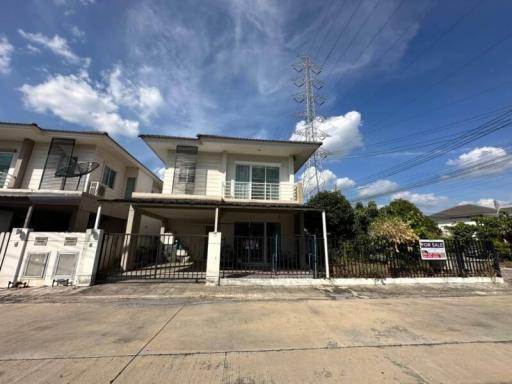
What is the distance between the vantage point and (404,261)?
34.1ft

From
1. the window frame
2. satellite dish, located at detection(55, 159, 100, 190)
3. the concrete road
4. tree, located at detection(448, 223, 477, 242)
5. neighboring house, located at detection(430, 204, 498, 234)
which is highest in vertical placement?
neighboring house, located at detection(430, 204, 498, 234)

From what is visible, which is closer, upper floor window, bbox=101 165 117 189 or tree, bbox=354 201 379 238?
upper floor window, bbox=101 165 117 189

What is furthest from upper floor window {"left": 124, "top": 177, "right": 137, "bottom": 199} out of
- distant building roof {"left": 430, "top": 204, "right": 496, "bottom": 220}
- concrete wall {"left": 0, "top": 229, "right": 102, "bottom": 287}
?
distant building roof {"left": 430, "top": 204, "right": 496, "bottom": 220}

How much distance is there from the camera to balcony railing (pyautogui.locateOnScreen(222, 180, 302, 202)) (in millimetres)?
13763

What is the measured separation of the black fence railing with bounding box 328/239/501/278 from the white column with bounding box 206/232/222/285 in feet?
16.3

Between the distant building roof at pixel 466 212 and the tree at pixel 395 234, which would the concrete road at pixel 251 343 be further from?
the distant building roof at pixel 466 212

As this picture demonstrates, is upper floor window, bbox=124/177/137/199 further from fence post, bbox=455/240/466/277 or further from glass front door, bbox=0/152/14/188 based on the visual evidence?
fence post, bbox=455/240/466/277

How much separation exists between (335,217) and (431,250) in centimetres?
794

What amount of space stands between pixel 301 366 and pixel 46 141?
58.8 ft

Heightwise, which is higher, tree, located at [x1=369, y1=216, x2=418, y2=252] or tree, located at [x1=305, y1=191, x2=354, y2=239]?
tree, located at [x1=305, y1=191, x2=354, y2=239]

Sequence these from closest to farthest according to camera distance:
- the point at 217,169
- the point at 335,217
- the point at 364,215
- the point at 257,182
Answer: the point at 257,182 → the point at 217,169 → the point at 335,217 → the point at 364,215

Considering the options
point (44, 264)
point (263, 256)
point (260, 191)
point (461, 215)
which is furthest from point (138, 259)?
point (461, 215)

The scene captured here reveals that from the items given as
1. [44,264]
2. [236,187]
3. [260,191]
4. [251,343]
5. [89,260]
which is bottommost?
[251,343]

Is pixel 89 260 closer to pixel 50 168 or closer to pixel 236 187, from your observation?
pixel 236 187
